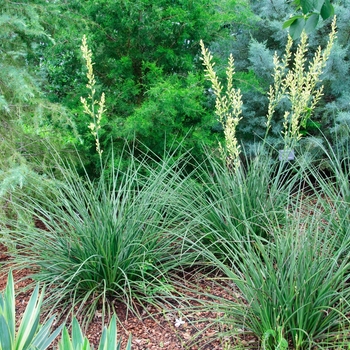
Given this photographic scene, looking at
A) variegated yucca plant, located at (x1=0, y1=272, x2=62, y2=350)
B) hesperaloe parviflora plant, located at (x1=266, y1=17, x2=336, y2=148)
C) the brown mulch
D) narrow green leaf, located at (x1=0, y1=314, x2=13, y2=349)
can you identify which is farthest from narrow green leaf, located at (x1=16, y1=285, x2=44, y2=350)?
hesperaloe parviflora plant, located at (x1=266, y1=17, x2=336, y2=148)

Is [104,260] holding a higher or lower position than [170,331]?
higher

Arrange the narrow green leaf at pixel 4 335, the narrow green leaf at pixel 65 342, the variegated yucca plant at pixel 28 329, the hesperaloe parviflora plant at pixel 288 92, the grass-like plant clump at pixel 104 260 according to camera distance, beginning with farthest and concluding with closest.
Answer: the hesperaloe parviflora plant at pixel 288 92 → the grass-like plant clump at pixel 104 260 → the variegated yucca plant at pixel 28 329 → the narrow green leaf at pixel 4 335 → the narrow green leaf at pixel 65 342

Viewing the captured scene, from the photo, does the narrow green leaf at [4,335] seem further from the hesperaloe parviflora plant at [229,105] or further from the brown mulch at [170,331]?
the hesperaloe parviflora plant at [229,105]

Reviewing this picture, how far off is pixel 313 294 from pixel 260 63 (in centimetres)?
372

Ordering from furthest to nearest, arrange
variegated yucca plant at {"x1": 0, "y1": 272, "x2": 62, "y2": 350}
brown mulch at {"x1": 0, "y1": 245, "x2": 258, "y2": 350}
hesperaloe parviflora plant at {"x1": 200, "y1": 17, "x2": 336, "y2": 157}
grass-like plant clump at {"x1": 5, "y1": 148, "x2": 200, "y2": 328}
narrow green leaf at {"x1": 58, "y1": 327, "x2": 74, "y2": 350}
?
hesperaloe parviflora plant at {"x1": 200, "y1": 17, "x2": 336, "y2": 157}
grass-like plant clump at {"x1": 5, "y1": 148, "x2": 200, "y2": 328}
brown mulch at {"x1": 0, "y1": 245, "x2": 258, "y2": 350}
variegated yucca plant at {"x1": 0, "y1": 272, "x2": 62, "y2": 350}
narrow green leaf at {"x1": 58, "y1": 327, "x2": 74, "y2": 350}

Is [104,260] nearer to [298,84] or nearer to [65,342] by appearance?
[65,342]

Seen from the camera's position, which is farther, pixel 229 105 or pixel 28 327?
pixel 229 105

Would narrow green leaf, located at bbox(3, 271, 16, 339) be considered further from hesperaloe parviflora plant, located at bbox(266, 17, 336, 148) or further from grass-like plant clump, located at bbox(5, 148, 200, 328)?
hesperaloe parviflora plant, located at bbox(266, 17, 336, 148)

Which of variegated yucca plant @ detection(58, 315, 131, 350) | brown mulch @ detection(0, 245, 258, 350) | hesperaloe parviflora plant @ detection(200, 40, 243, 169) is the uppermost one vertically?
hesperaloe parviflora plant @ detection(200, 40, 243, 169)

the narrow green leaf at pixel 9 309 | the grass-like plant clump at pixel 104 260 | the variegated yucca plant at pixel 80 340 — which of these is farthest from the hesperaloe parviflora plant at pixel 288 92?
the narrow green leaf at pixel 9 309

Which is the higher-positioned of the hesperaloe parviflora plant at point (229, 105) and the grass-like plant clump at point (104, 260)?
the hesperaloe parviflora plant at point (229, 105)

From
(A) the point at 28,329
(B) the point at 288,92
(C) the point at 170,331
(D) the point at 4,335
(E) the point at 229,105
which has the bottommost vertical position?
(C) the point at 170,331

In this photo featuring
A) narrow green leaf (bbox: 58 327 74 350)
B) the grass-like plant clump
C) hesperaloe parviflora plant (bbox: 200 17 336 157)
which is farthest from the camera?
hesperaloe parviflora plant (bbox: 200 17 336 157)

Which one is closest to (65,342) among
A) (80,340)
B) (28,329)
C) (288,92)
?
(80,340)
